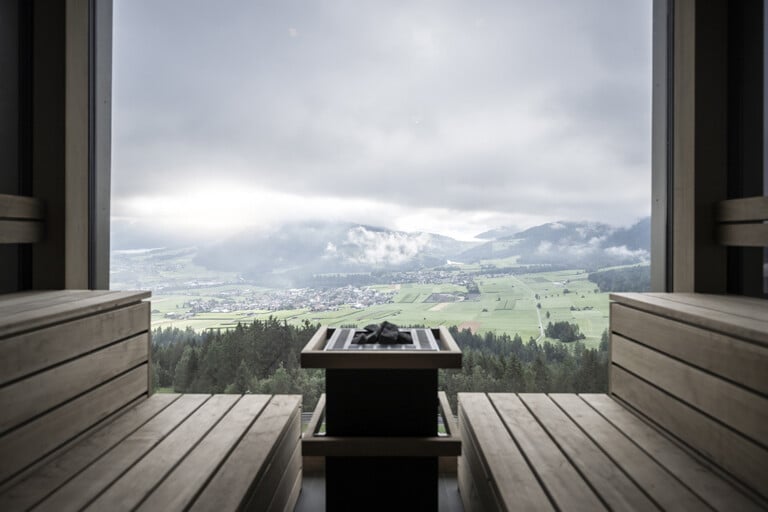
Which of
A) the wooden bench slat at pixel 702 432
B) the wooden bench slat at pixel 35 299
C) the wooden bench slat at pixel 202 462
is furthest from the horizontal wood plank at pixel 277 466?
the wooden bench slat at pixel 702 432

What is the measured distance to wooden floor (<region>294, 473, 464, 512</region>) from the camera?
2.00 m

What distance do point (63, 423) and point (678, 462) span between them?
1.85 metres

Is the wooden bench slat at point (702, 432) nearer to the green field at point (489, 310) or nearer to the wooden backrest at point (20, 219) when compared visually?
the green field at point (489, 310)

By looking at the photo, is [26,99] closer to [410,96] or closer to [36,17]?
[36,17]

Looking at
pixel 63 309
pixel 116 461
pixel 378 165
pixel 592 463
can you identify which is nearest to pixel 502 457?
pixel 592 463

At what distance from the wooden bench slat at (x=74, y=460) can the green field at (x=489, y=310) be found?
2.73 ft

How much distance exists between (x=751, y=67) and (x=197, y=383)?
3138 millimetres

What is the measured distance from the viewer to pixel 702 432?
1.37m

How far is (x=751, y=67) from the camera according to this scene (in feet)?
6.88

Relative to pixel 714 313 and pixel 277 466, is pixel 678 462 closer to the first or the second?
pixel 714 313

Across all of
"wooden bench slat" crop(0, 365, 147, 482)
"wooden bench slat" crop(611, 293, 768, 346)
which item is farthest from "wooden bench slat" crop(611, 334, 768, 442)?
"wooden bench slat" crop(0, 365, 147, 482)

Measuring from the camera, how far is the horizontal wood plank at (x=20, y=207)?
1.99 m

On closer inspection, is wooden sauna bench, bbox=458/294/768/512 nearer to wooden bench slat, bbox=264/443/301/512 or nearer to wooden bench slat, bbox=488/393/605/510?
wooden bench slat, bbox=488/393/605/510

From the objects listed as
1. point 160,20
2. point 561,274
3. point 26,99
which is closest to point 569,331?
point 561,274
